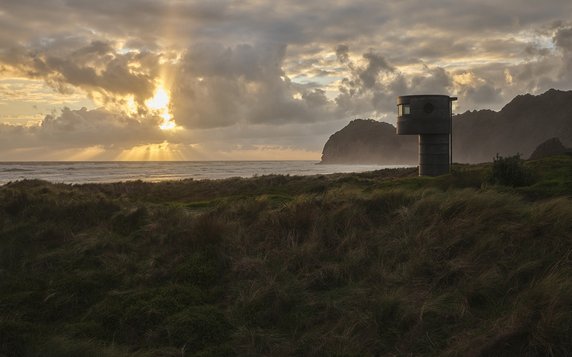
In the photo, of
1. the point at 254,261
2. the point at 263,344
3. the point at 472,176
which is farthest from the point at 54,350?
the point at 472,176

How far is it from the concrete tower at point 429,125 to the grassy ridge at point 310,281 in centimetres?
1569

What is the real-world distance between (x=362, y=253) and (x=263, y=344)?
9.97 ft

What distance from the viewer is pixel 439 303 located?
6.34 meters

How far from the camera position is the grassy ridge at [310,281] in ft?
19.1

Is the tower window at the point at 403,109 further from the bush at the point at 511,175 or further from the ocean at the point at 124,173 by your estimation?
the ocean at the point at 124,173

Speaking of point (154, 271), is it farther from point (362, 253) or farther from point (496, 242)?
point (496, 242)

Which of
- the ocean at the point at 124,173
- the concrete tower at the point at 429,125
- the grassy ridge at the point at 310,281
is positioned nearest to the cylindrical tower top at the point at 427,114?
the concrete tower at the point at 429,125

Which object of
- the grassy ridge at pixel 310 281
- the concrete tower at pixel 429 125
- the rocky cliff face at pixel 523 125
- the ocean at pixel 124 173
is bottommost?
the grassy ridge at pixel 310 281

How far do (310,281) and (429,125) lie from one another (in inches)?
846

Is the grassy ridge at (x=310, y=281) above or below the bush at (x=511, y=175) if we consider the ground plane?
below

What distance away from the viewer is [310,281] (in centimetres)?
776

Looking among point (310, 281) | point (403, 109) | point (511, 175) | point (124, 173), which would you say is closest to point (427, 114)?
point (403, 109)

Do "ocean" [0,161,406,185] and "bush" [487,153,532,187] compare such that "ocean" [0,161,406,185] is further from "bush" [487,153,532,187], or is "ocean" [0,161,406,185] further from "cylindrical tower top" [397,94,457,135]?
"bush" [487,153,532,187]

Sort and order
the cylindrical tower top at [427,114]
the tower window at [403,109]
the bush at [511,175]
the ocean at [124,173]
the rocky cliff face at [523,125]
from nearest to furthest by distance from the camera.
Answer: the bush at [511,175]
the cylindrical tower top at [427,114]
the tower window at [403,109]
the ocean at [124,173]
the rocky cliff face at [523,125]
